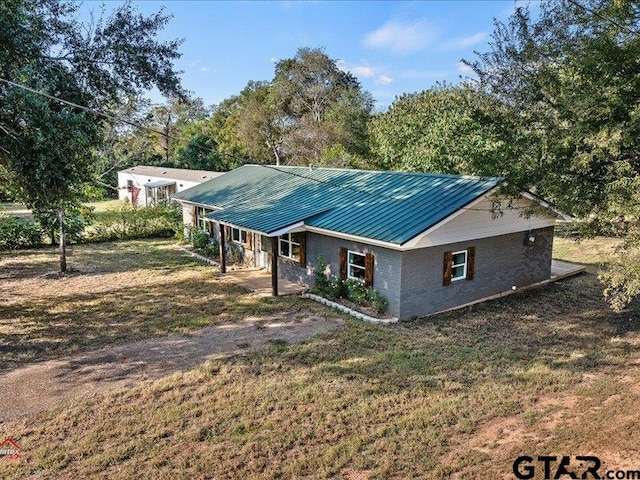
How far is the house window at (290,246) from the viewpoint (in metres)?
15.4

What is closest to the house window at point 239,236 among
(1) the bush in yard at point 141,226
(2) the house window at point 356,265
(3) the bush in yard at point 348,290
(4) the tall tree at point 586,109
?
(3) the bush in yard at point 348,290

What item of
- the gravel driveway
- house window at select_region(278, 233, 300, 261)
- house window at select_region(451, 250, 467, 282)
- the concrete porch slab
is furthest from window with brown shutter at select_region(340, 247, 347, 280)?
house window at select_region(451, 250, 467, 282)

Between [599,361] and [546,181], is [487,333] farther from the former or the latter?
[546,181]

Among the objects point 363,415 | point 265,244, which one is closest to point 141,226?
point 265,244

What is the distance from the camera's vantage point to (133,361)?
9.26m

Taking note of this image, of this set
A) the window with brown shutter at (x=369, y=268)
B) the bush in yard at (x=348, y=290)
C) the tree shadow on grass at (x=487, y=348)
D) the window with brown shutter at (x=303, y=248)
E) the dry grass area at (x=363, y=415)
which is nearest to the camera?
the dry grass area at (x=363, y=415)

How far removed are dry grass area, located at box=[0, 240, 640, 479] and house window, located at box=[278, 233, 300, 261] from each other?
206 inches

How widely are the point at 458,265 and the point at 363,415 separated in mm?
6996

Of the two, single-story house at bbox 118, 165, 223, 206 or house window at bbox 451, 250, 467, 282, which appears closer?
house window at bbox 451, 250, 467, 282

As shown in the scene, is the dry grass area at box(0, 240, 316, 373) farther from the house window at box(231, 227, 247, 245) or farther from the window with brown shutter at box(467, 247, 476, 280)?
the window with brown shutter at box(467, 247, 476, 280)

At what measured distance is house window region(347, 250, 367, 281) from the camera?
13086 millimetres

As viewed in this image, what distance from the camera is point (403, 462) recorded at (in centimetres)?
588

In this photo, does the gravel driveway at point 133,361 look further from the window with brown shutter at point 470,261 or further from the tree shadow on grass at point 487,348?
the window with brown shutter at point 470,261

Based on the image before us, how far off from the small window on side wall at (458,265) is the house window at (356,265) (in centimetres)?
218
